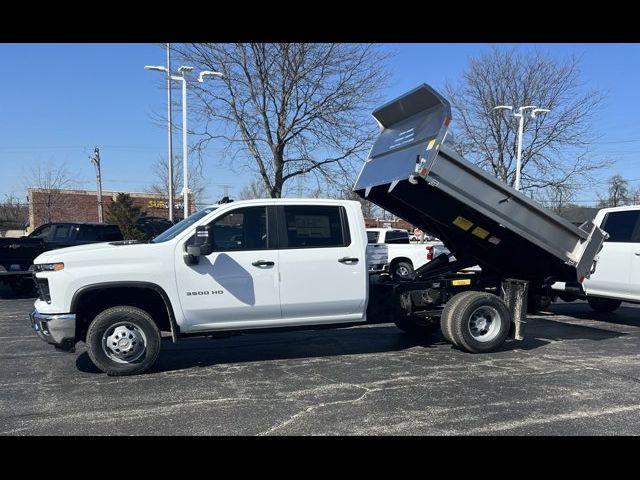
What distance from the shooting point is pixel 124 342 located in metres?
6.01

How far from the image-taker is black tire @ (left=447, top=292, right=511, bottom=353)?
712cm

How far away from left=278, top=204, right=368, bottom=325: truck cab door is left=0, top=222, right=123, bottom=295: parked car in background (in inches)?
359

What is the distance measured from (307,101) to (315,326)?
43.7ft

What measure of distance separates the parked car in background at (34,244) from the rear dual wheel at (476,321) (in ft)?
34.1

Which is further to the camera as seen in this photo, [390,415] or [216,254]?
[216,254]

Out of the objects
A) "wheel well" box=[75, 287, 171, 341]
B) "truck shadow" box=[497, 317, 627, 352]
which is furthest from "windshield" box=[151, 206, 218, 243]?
"truck shadow" box=[497, 317, 627, 352]

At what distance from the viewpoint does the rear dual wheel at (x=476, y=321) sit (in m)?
7.12

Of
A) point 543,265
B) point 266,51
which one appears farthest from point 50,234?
point 543,265

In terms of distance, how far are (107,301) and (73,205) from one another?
165 ft

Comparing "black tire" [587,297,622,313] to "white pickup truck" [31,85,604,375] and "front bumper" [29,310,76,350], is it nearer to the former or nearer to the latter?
"white pickup truck" [31,85,604,375]

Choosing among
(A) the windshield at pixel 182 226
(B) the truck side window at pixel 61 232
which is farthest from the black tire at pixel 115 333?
(B) the truck side window at pixel 61 232

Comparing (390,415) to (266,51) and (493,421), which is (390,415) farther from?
(266,51)

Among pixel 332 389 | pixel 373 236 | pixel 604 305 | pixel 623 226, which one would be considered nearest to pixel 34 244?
pixel 332 389

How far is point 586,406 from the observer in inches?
201
